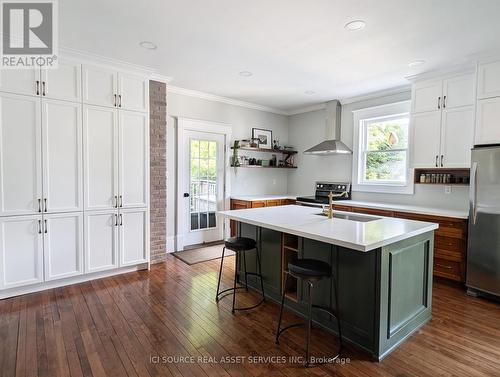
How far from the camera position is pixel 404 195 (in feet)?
14.5

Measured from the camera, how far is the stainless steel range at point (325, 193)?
16.3 ft

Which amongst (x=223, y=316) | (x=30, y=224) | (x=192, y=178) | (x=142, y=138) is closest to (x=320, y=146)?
(x=192, y=178)

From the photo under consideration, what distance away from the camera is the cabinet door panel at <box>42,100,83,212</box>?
307 cm

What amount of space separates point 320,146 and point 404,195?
163 centimetres

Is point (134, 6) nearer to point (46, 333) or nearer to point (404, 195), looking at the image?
point (46, 333)

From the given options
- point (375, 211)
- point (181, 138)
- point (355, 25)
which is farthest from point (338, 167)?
point (355, 25)

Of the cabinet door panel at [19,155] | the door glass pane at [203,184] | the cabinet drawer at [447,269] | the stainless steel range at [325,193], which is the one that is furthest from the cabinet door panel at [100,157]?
the cabinet drawer at [447,269]

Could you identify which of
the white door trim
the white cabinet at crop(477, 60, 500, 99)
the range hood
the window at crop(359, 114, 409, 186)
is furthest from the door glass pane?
the white cabinet at crop(477, 60, 500, 99)

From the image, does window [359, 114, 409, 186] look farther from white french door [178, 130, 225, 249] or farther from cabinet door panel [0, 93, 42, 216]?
cabinet door panel [0, 93, 42, 216]

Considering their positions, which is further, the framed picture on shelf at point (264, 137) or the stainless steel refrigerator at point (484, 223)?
the framed picture on shelf at point (264, 137)

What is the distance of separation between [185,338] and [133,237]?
187 cm

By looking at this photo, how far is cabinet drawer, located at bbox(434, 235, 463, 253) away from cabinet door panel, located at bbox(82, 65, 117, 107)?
447cm

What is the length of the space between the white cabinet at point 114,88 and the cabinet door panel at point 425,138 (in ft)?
12.5

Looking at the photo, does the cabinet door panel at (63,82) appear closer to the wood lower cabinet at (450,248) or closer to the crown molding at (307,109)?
the crown molding at (307,109)
